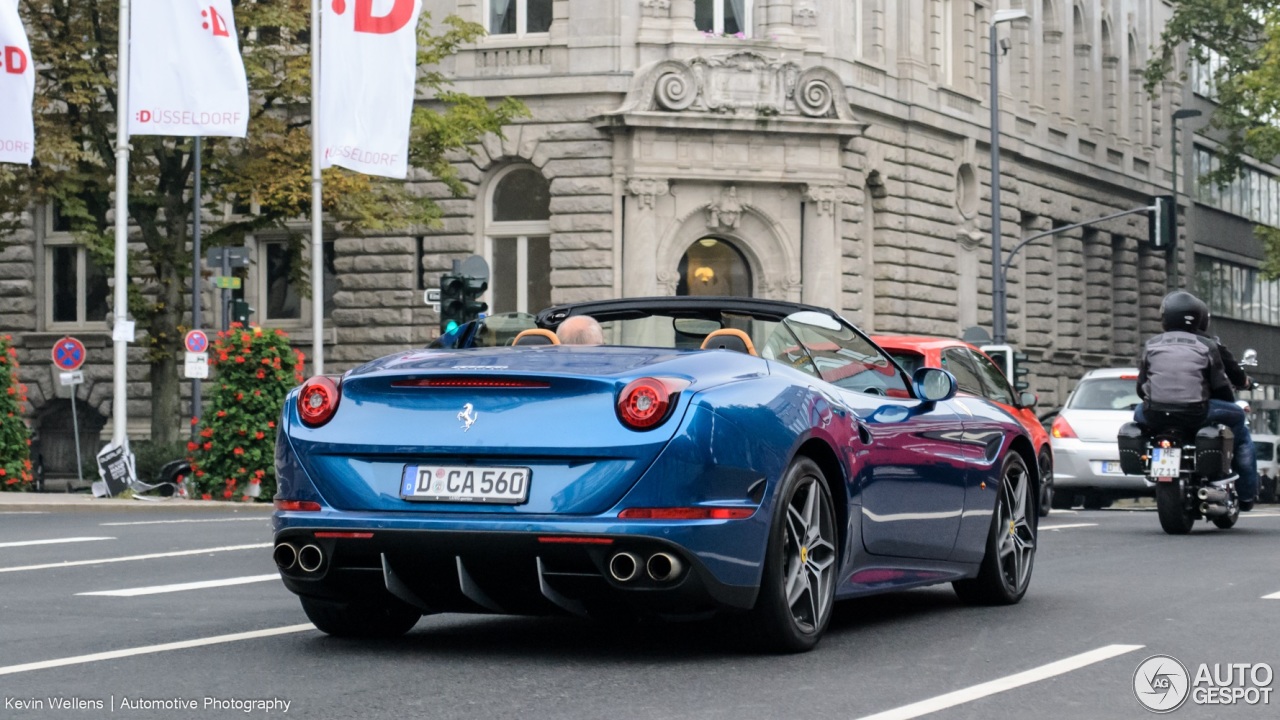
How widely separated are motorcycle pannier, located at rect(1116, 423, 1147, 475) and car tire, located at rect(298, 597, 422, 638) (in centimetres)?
968

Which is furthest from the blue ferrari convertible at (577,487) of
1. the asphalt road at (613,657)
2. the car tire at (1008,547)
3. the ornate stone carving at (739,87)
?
the ornate stone carving at (739,87)

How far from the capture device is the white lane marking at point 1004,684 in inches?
239

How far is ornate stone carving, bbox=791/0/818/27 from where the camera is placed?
38.9 m

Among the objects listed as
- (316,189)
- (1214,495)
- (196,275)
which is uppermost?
(316,189)

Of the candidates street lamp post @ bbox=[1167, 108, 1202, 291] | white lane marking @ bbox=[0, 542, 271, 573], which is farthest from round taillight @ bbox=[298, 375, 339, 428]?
street lamp post @ bbox=[1167, 108, 1202, 291]

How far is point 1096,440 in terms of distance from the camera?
890 inches

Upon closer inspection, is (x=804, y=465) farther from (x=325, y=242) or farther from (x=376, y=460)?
(x=325, y=242)

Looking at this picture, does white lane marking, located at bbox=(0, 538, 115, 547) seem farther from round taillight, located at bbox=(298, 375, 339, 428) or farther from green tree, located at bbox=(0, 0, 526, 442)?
green tree, located at bbox=(0, 0, 526, 442)

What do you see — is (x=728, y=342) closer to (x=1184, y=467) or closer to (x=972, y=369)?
(x=1184, y=467)

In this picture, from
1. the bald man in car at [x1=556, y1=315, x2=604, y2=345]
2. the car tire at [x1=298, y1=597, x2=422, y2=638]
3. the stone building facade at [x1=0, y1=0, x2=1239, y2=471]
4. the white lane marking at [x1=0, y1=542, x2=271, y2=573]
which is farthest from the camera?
the stone building facade at [x1=0, y1=0, x2=1239, y2=471]

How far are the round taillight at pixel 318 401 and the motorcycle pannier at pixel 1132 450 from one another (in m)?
10.2

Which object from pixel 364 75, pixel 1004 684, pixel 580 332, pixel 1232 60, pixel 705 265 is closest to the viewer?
pixel 1004 684

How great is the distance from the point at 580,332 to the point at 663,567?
151 centimetres

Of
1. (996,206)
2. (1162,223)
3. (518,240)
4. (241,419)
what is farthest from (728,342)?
(996,206)
